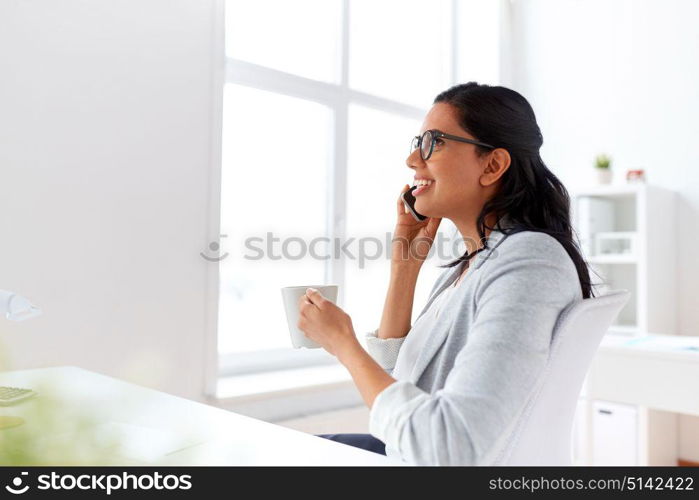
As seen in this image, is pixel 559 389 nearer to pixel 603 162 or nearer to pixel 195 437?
pixel 195 437

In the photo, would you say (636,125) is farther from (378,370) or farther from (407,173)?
(378,370)

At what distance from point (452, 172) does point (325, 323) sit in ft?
1.34

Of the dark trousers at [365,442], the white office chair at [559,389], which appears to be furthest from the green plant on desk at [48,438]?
the dark trousers at [365,442]

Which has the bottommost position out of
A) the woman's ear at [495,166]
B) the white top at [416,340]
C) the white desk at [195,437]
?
the white desk at [195,437]

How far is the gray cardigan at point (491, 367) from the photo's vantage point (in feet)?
3.05

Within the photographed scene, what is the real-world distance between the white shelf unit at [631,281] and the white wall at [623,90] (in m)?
0.10

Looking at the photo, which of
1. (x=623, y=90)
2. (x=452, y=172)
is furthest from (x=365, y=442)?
(x=623, y=90)

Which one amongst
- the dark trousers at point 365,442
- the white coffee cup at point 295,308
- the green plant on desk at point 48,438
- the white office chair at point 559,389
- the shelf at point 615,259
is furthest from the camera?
the shelf at point 615,259

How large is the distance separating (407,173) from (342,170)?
2.13 ft

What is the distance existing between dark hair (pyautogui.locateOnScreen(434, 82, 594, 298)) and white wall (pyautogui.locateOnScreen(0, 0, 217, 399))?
4.50 ft

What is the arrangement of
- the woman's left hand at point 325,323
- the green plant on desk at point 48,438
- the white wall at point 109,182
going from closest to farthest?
the green plant on desk at point 48,438
the woman's left hand at point 325,323
the white wall at point 109,182

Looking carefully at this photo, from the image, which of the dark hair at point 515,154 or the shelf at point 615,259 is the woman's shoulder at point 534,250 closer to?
the dark hair at point 515,154

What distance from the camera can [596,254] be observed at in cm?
342
